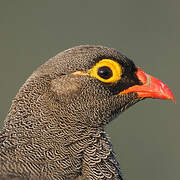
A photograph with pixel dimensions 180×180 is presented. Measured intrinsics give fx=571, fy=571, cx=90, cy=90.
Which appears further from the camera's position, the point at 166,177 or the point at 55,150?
the point at 166,177

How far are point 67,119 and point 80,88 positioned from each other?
380 mm

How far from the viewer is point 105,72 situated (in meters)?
6.23

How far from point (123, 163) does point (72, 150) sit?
6959 mm

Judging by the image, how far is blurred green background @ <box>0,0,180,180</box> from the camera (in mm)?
13094

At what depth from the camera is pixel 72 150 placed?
236 inches

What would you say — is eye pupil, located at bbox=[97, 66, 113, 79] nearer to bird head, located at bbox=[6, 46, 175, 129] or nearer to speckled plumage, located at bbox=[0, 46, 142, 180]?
bird head, located at bbox=[6, 46, 175, 129]

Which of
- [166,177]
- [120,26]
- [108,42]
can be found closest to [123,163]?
[166,177]

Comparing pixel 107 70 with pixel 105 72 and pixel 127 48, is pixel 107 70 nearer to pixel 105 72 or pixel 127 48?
pixel 105 72

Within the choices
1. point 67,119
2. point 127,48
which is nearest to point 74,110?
point 67,119

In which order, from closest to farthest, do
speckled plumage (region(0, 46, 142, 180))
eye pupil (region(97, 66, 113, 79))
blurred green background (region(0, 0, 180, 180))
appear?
speckled plumage (region(0, 46, 142, 180)), eye pupil (region(97, 66, 113, 79)), blurred green background (region(0, 0, 180, 180))

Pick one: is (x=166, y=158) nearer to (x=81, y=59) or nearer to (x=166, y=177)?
(x=166, y=177)

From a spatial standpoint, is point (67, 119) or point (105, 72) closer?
point (67, 119)

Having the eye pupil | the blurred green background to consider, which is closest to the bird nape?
the eye pupil

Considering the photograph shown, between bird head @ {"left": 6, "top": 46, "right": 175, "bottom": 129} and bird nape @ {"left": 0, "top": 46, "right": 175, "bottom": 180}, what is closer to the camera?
bird nape @ {"left": 0, "top": 46, "right": 175, "bottom": 180}
